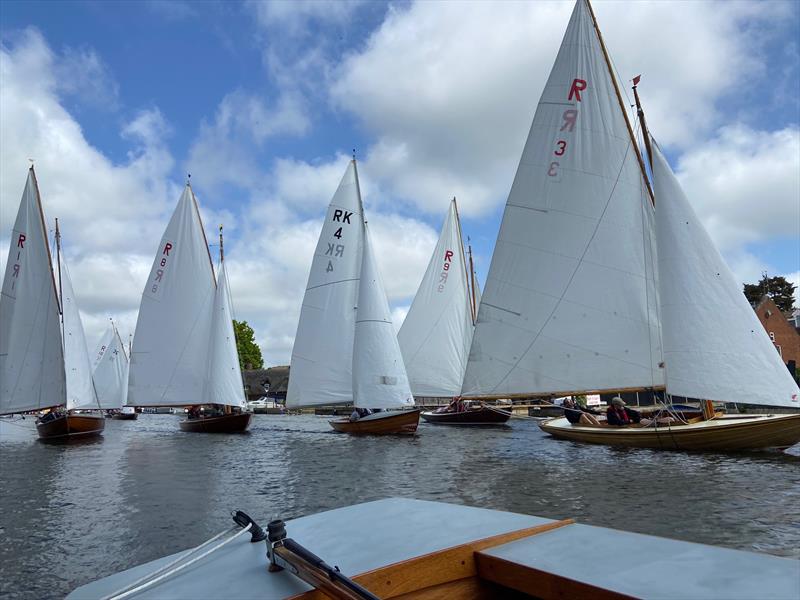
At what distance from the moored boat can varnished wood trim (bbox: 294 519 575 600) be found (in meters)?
36.5

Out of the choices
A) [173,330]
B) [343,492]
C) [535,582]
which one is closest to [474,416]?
[173,330]

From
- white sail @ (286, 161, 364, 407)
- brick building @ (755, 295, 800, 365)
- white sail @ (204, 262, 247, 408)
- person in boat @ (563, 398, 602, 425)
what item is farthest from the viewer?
brick building @ (755, 295, 800, 365)

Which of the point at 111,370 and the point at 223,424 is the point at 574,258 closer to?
the point at 223,424

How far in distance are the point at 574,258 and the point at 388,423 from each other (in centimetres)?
1481

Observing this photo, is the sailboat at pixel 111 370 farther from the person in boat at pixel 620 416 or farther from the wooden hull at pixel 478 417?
the person in boat at pixel 620 416

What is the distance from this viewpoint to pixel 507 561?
124 inches

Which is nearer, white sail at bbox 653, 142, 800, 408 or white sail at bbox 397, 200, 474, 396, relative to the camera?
white sail at bbox 653, 142, 800, 408

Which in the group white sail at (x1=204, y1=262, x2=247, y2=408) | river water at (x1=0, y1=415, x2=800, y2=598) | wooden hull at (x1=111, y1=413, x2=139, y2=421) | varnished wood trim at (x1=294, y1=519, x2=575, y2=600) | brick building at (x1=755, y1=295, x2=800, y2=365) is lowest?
wooden hull at (x1=111, y1=413, x2=139, y2=421)

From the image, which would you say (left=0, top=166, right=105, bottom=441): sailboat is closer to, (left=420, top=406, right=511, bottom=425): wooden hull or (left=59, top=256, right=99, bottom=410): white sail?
(left=59, top=256, right=99, bottom=410): white sail

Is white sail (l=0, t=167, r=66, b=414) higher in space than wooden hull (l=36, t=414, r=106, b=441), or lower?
higher

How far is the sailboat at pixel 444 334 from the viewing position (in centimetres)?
4003

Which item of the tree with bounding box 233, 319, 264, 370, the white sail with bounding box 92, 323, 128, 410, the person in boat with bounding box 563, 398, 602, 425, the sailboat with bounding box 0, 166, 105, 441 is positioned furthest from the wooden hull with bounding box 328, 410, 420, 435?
the tree with bounding box 233, 319, 264, 370

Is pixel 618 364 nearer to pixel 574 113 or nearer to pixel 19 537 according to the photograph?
pixel 574 113

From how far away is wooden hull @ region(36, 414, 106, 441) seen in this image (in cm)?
3347
